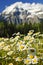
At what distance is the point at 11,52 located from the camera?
390cm

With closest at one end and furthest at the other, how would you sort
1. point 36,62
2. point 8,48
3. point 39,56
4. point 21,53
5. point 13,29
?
1. point 36,62
2. point 39,56
3. point 21,53
4. point 8,48
5. point 13,29

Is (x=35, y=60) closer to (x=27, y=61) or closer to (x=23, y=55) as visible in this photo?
(x=27, y=61)

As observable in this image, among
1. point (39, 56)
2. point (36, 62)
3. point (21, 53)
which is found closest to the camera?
point (36, 62)

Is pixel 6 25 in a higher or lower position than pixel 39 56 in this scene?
lower

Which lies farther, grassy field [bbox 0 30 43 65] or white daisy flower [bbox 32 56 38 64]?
grassy field [bbox 0 30 43 65]

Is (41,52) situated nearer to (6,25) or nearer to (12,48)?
(12,48)

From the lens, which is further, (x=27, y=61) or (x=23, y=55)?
(x=23, y=55)

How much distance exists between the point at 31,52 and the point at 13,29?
255 feet

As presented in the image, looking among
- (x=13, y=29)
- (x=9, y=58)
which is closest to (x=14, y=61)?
(x=9, y=58)

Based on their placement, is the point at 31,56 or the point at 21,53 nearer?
the point at 31,56

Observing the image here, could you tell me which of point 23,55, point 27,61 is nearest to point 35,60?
point 27,61

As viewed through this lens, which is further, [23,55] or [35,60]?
[23,55]

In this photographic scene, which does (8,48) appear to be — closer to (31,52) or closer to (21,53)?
(21,53)

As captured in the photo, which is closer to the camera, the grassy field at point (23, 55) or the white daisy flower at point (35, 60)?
the white daisy flower at point (35, 60)
